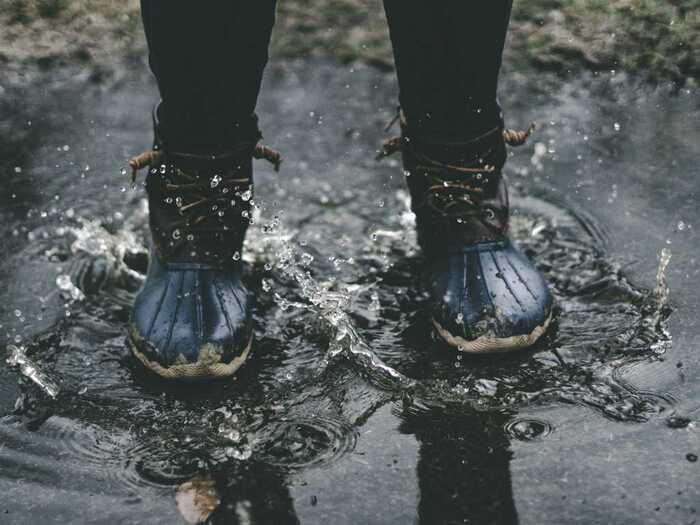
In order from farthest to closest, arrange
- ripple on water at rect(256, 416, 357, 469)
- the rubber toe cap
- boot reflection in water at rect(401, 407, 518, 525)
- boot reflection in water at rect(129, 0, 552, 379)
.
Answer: the rubber toe cap
boot reflection in water at rect(129, 0, 552, 379)
ripple on water at rect(256, 416, 357, 469)
boot reflection in water at rect(401, 407, 518, 525)

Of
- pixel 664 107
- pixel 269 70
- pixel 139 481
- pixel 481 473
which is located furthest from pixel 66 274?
pixel 664 107

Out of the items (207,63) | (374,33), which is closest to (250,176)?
(207,63)

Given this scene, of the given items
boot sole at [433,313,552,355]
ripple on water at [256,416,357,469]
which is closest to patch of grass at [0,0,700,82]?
boot sole at [433,313,552,355]

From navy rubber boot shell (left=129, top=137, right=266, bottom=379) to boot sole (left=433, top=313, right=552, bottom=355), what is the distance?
373 mm

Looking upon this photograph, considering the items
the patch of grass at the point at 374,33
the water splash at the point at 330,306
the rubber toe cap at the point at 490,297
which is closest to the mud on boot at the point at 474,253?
the rubber toe cap at the point at 490,297

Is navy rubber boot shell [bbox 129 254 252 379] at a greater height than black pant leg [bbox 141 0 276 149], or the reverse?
black pant leg [bbox 141 0 276 149]

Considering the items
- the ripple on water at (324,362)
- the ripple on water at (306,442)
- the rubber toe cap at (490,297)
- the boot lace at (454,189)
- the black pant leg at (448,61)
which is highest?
the black pant leg at (448,61)

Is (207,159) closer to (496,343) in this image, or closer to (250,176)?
(250,176)

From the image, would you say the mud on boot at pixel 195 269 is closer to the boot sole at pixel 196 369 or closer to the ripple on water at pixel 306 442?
the boot sole at pixel 196 369

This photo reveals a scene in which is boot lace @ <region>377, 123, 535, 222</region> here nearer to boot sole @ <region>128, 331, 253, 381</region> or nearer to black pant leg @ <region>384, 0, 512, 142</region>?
black pant leg @ <region>384, 0, 512, 142</region>

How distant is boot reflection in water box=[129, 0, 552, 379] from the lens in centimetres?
158

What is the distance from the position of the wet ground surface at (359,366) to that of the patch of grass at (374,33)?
41 centimetres

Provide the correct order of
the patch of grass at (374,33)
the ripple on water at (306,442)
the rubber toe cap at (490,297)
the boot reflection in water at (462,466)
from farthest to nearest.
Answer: the patch of grass at (374,33)
the rubber toe cap at (490,297)
the ripple on water at (306,442)
the boot reflection in water at (462,466)

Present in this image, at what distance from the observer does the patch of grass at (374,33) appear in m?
2.92
